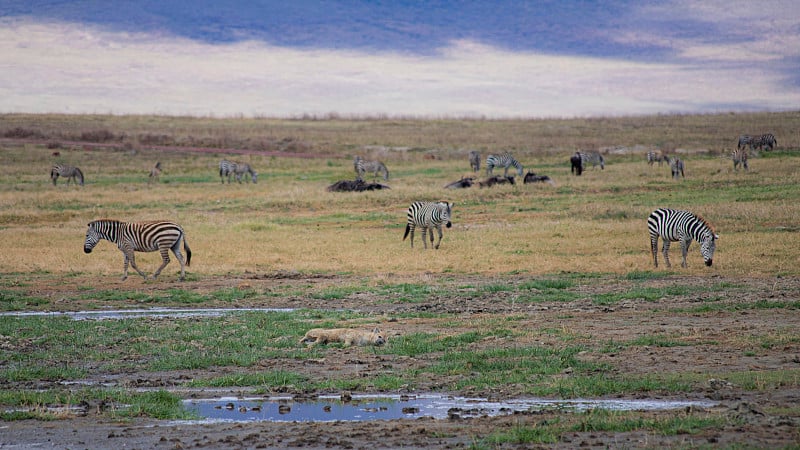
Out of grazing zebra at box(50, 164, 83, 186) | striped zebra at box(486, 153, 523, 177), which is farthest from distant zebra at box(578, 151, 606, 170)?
grazing zebra at box(50, 164, 83, 186)

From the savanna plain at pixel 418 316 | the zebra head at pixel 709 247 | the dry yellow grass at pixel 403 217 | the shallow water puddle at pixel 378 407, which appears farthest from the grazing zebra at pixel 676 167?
the shallow water puddle at pixel 378 407

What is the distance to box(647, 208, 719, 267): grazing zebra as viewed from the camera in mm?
19266

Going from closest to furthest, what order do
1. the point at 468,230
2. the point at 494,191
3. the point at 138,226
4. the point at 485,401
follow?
the point at 485,401 → the point at 138,226 → the point at 468,230 → the point at 494,191

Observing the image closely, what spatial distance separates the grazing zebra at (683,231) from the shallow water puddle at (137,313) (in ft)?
30.2

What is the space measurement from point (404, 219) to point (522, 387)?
69.8ft

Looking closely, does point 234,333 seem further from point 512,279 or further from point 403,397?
point 512,279

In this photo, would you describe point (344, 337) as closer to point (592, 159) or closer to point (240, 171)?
point (240, 171)

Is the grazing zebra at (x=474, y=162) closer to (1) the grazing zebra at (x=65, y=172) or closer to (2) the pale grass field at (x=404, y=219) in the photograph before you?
(2) the pale grass field at (x=404, y=219)

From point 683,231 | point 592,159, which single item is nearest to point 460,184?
point 592,159

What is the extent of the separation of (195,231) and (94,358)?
16.6 metres

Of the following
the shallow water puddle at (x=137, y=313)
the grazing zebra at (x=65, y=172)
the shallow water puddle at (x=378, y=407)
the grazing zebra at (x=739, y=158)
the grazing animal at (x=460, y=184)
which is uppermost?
the grazing zebra at (x=739, y=158)

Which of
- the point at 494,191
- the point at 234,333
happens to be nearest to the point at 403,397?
the point at 234,333

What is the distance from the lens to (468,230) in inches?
1093

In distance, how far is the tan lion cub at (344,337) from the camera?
12.1 metres
